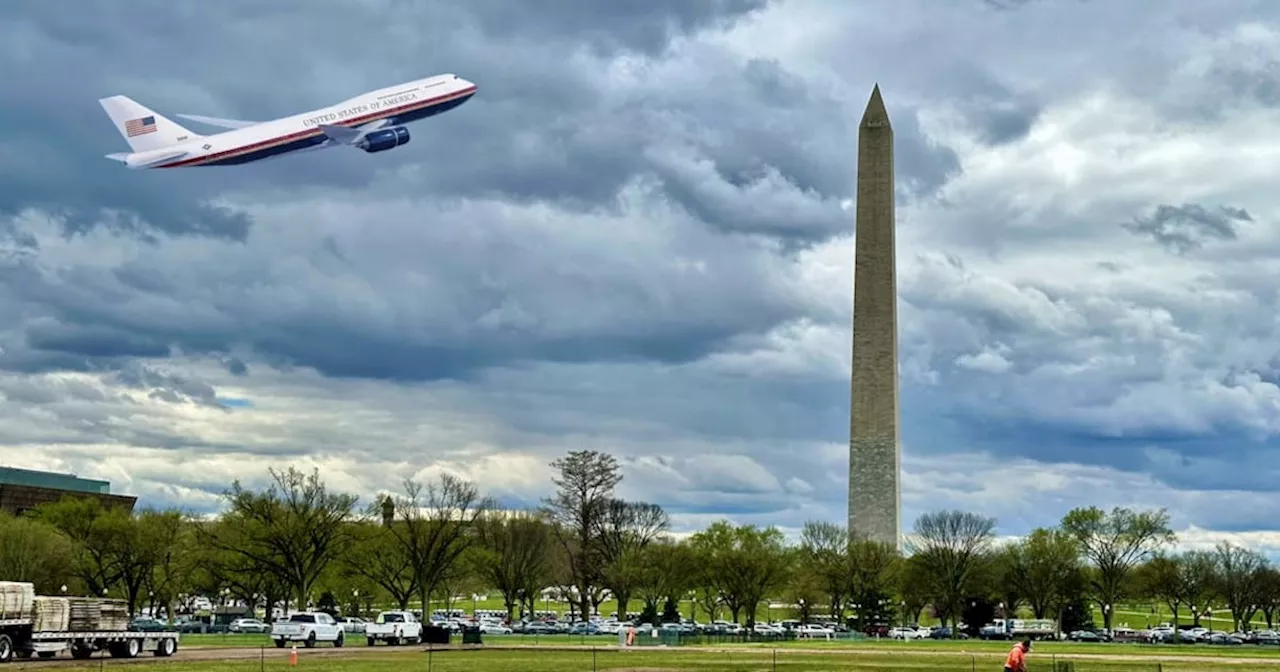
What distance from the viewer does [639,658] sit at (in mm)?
61875

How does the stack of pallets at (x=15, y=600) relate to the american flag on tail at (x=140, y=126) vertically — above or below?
below

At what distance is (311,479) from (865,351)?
147ft

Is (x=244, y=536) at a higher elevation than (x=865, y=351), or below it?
below

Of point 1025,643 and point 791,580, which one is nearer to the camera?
point 1025,643

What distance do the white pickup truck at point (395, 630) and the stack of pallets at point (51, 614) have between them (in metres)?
22.8

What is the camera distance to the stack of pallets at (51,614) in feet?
179

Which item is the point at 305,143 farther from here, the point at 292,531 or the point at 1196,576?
the point at 1196,576

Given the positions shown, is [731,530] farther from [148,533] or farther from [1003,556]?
[148,533]

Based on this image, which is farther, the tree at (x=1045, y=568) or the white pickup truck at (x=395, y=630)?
the tree at (x=1045, y=568)

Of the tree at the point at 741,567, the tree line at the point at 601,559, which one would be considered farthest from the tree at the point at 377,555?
the tree at the point at 741,567

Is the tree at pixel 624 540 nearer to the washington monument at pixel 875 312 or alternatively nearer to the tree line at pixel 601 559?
the tree line at pixel 601 559

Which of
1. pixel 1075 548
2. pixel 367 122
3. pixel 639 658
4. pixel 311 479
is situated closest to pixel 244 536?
pixel 311 479

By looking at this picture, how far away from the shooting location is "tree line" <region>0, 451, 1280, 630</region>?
113 m

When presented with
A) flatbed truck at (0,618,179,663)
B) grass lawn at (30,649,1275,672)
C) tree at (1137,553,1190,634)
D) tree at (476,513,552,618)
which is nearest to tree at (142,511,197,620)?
tree at (476,513,552,618)
